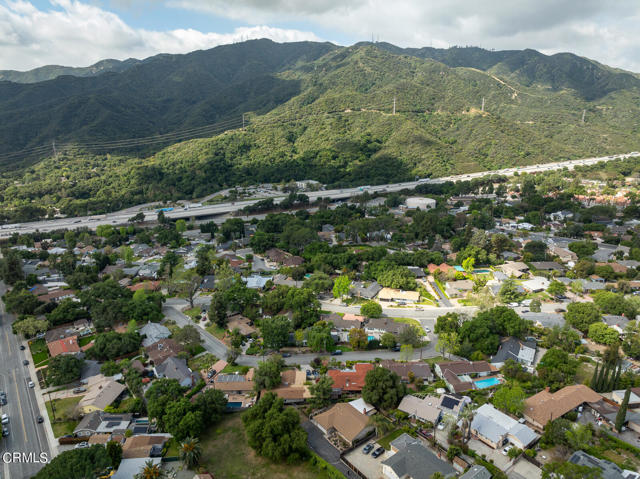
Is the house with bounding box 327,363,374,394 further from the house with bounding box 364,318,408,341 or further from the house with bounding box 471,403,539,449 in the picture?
the house with bounding box 471,403,539,449

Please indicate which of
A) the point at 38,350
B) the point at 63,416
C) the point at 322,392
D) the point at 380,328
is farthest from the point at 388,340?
the point at 38,350

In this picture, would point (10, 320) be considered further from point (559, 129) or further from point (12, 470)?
point (559, 129)

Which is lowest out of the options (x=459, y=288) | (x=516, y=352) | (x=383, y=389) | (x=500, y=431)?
(x=500, y=431)

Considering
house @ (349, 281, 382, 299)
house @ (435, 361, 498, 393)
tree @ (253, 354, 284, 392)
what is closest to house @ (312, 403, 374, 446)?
tree @ (253, 354, 284, 392)

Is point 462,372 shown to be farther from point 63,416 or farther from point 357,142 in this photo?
point 357,142

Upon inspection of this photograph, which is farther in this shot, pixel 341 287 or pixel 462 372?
pixel 341 287

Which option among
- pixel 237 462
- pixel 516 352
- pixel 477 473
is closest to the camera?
pixel 477 473

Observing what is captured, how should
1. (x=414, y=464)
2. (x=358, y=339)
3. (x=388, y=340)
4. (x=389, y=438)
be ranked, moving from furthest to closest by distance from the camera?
(x=358, y=339) → (x=388, y=340) → (x=389, y=438) → (x=414, y=464)

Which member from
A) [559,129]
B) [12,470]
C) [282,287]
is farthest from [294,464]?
[559,129]

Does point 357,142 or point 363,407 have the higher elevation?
point 357,142
